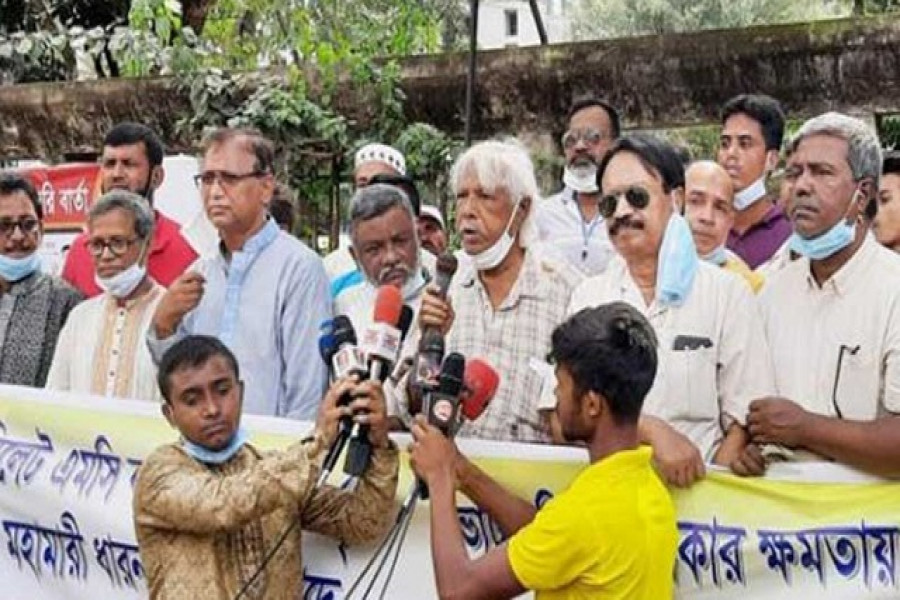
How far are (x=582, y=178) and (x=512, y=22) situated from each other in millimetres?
46050

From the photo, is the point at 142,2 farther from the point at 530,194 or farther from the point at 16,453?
the point at 530,194

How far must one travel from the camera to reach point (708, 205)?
473 cm

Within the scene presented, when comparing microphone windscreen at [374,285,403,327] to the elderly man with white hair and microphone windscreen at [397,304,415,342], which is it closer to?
microphone windscreen at [397,304,415,342]

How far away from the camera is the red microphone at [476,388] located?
3.47 m

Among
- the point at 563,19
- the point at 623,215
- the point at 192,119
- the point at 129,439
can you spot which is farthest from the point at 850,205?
the point at 563,19

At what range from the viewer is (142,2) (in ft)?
31.6

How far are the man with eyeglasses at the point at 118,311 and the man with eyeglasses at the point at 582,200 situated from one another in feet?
4.55

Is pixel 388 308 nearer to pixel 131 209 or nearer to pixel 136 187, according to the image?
pixel 131 209

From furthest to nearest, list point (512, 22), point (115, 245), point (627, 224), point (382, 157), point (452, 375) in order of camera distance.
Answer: point (512, 22) → point (382, 157) → point (115, 245) → point (627, 224) → point (452, 375)

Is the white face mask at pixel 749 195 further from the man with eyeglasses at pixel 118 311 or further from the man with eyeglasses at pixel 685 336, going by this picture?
the man with eyeglasses at pixel 118 311

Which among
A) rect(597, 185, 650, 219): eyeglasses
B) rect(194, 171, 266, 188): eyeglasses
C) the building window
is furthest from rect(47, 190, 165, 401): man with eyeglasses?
the building window

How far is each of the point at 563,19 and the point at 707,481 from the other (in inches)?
1570

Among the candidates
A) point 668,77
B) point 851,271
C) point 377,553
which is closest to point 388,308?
point 377,553

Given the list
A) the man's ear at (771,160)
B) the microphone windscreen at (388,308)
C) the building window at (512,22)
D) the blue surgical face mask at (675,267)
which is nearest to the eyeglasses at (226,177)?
the microphone windscreen at (388,308)
